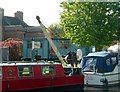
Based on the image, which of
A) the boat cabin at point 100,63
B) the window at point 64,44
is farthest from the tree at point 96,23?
the window at point 64,44

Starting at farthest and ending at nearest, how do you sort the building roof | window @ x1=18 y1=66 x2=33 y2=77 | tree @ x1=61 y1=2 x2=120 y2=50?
the building roof < tree @ x1=61 y1=2 x2=120 y2=50 < window @ x1=18 y1=66 x2=33 y2=77

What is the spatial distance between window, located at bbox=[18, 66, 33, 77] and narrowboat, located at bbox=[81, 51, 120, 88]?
4729mm

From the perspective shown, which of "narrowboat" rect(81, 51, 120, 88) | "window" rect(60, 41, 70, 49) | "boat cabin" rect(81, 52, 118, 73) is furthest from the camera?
"window" rect(60, 41, 70, 49)

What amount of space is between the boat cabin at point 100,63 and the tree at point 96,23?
3.61m

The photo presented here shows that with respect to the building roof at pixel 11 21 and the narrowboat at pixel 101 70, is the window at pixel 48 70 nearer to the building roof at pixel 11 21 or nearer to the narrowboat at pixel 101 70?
the narrowboat at pixel 101 70

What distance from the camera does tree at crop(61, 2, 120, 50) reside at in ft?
74.6

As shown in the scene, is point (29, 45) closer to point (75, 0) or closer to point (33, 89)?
point (75, 0)

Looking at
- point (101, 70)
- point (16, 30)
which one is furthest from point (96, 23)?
point (16, 30)

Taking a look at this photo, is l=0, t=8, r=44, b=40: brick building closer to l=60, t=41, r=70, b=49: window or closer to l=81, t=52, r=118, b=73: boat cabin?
l=60, t=41, r=70, b=49: window

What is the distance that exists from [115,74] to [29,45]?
19791 mm

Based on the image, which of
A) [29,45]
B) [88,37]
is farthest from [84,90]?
[29,45]

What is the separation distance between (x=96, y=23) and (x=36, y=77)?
963 cm

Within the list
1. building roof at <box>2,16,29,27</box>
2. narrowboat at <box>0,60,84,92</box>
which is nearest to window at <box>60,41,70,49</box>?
building roof at <box>2,16,29,27</box>

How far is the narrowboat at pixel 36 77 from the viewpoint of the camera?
13.9 meters
